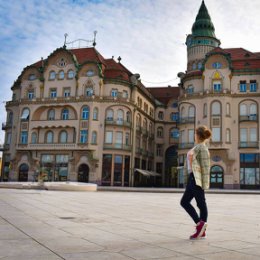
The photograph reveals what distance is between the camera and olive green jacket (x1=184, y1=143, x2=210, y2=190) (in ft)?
21.1

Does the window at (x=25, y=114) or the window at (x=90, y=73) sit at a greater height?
the window at (x=90, y=73)

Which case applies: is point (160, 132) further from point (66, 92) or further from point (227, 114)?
point (66, 92)

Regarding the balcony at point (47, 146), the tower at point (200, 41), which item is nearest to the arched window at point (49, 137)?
the balcony at point (47, 146)

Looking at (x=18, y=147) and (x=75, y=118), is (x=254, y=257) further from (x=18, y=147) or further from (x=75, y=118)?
(x=18, y=147)

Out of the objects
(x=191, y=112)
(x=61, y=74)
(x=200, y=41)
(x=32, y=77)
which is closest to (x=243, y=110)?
(x=191, y=112)

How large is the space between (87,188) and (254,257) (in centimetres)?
2694

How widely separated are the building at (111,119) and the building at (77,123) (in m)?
0.14

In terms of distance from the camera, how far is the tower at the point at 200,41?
62.8m

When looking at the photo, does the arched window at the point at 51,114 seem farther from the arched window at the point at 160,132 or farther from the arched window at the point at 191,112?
the arched window at the point at 191,112

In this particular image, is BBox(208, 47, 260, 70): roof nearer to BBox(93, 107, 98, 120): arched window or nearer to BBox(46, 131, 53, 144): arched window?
BBox(93, 107, 98, 120): arched window

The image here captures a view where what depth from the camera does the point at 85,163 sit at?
173ft

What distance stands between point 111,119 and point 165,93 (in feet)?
68.5

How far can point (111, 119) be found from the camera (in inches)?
2119

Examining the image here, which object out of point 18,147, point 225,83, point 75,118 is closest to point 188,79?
point 225,83
